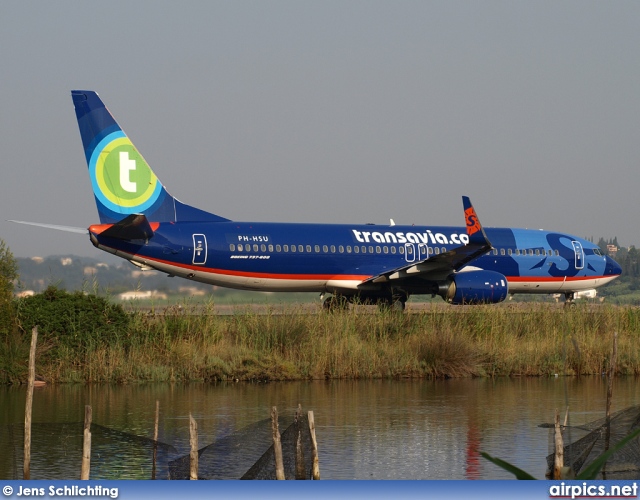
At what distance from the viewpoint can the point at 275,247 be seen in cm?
3612

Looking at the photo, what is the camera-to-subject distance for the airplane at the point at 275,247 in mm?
34344

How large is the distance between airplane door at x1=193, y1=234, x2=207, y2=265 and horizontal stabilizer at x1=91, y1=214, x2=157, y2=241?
1.62 metres

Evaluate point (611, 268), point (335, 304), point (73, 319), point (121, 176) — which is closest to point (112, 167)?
point (121, 176)

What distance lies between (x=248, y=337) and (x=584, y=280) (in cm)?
1906

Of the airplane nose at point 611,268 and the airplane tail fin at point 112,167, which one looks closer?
the airplane tail fin at point 112,167

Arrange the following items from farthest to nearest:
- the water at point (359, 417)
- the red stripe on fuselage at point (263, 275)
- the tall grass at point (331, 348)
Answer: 1. the red stripe on fuselage at point (263, 275)
2. the tall grass at point (331, 348)
3. the water at point (359, 417)

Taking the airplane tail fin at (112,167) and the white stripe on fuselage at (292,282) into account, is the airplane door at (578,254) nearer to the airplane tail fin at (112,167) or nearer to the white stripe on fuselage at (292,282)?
the white stripe on fuselage at (292,282)

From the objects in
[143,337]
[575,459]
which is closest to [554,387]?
[143,337]

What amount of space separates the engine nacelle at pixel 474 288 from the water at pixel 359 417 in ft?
28.7

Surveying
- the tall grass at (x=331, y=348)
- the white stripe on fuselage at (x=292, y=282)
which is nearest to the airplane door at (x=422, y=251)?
the white stripe on fuselage at (x=292, y=282)

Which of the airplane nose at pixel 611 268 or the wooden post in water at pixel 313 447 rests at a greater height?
the airplane nose at pixel 611 268

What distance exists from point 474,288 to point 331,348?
998 centimetres

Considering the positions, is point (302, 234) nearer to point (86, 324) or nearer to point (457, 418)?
point (86, 324)

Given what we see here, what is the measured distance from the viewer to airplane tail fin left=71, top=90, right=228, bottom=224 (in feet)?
114
